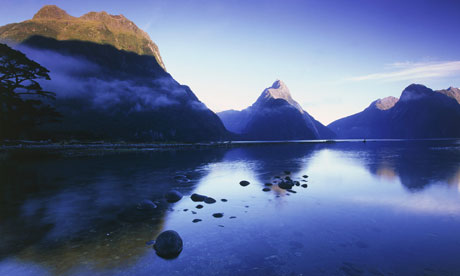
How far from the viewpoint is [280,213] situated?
52.9 feet

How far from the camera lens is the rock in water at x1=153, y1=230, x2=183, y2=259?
9633 mm

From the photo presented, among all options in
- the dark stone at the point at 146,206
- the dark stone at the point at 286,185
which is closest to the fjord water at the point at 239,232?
the dark stone at the point at 146,206

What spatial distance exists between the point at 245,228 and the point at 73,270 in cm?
863

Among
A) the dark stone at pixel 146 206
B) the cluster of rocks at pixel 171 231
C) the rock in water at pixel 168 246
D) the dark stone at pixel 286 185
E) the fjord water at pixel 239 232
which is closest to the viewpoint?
the fjord water at pixel 239 232

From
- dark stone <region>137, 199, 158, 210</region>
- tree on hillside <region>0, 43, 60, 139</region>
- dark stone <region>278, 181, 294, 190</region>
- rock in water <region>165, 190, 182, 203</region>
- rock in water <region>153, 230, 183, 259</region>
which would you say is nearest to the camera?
rock in water <region>153, 230, 183, 259</region>

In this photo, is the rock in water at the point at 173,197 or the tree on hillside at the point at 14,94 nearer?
the rock in water at the point at 173,197

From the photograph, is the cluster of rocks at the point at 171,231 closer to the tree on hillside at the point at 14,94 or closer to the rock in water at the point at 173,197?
the rock in water at the point at 173,197

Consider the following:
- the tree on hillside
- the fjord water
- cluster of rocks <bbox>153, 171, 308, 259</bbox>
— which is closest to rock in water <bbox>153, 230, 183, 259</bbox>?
cluster of rocks <bbox>153, 171, 308, 259</bbox>

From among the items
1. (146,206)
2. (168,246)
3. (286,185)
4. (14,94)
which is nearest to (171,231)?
(168,246)

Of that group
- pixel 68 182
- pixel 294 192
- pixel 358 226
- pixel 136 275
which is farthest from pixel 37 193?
pixel 358 226

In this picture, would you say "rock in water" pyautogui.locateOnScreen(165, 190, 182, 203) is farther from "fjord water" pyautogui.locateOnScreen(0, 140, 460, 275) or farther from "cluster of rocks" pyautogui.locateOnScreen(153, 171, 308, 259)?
"fjord water" pyautogui.locateOnScreen(0, 140, 460, 275)

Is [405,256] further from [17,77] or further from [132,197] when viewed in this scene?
[17,77]

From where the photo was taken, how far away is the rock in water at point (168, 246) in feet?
31.6

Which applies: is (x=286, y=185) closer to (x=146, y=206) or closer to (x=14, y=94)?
(x=146, y=206)
